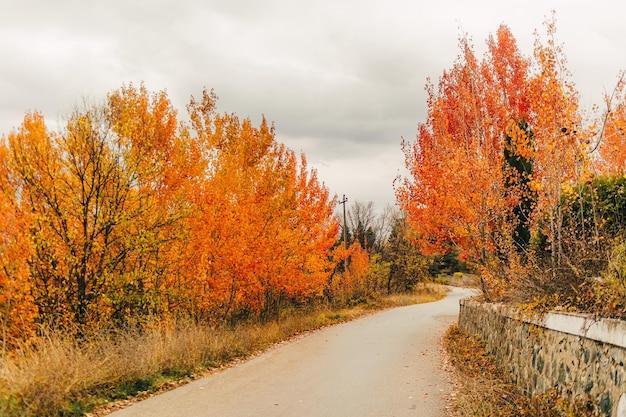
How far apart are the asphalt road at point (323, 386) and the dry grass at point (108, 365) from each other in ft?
1.91

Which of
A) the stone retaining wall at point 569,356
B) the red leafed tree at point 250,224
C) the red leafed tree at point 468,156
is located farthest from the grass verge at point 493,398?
the red leafed tree at point 250,224

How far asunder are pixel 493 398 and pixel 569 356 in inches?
68.8

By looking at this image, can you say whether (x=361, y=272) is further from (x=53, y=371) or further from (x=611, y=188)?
(x=53, y=371)

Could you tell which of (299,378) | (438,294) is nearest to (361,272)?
(438,294)

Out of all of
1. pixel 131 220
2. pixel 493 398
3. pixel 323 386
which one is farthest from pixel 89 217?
pixel 493 398

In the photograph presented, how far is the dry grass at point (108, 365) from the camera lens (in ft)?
24.4

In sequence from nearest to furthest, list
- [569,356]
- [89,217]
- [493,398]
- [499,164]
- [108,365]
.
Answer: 1. [569,356]
2. [493,398]
3. [108,365]
4. [89,217]
5. [499,164]

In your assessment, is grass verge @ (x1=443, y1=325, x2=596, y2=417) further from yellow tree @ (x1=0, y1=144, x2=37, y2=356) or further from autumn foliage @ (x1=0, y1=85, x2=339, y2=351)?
yellow tree @ (x1=0, y1=144, x2=37, y2=356)

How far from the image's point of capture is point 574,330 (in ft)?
19.0

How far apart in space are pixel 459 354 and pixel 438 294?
3125cm

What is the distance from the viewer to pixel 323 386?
940cm

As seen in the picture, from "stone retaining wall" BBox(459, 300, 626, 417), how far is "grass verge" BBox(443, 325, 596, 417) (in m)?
0.17

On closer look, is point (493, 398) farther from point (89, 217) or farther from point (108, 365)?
point (89, 217)

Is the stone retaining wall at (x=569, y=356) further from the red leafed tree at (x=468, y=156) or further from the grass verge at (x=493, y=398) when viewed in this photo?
the red leafed tree at (x=468, y=156)
